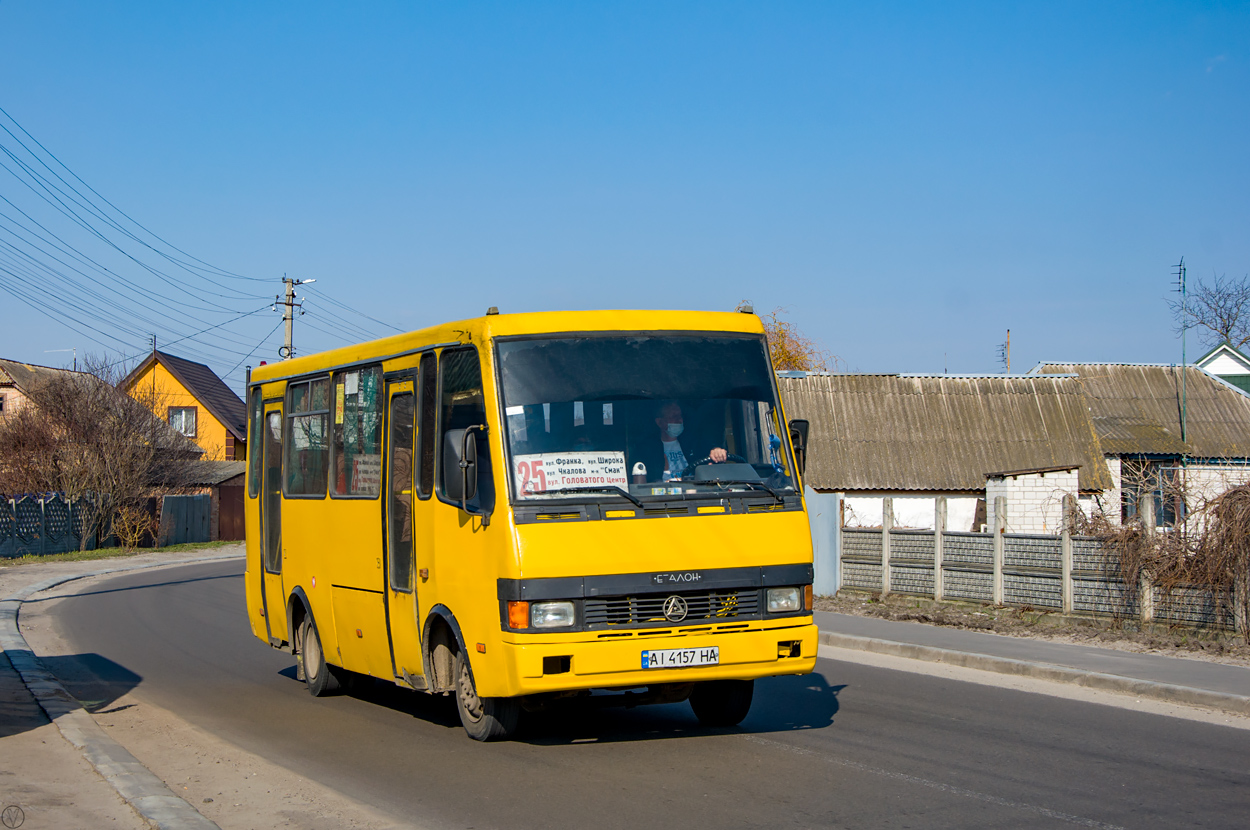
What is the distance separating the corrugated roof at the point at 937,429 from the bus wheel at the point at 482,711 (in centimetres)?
2819

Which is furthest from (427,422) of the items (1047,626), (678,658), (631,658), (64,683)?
(1047,626)

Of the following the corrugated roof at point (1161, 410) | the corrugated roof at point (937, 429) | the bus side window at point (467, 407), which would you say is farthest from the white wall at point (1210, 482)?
the corrugated roof at point (1161, 410)

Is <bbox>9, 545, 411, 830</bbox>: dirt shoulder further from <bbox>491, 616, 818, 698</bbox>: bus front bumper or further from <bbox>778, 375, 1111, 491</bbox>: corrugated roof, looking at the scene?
<bbox>778, 375, 1111, 491</bbox>: corrugated roof

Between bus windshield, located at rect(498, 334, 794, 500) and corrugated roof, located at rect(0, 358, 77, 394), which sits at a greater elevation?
corrugated roof, located at rect(0, 358, 77, 394)

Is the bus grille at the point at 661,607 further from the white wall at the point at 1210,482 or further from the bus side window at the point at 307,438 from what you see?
the white wall at the point at 1210,482

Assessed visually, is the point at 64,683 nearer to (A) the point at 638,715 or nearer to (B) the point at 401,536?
(B) the point at 401,536

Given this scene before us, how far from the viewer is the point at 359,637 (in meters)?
10.2

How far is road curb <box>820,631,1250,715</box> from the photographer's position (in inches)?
398

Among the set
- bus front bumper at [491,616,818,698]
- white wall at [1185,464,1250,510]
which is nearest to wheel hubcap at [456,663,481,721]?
bus front bumper at [491,616,818,698]

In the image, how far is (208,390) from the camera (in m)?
69.1

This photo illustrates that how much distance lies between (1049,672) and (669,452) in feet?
18.5

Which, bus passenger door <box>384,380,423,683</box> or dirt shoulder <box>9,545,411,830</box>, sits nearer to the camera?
dirt shoulder <box>9,545,411,830</box>

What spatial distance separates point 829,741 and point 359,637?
3.96 meters

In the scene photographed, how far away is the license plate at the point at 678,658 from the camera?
7.66 m
